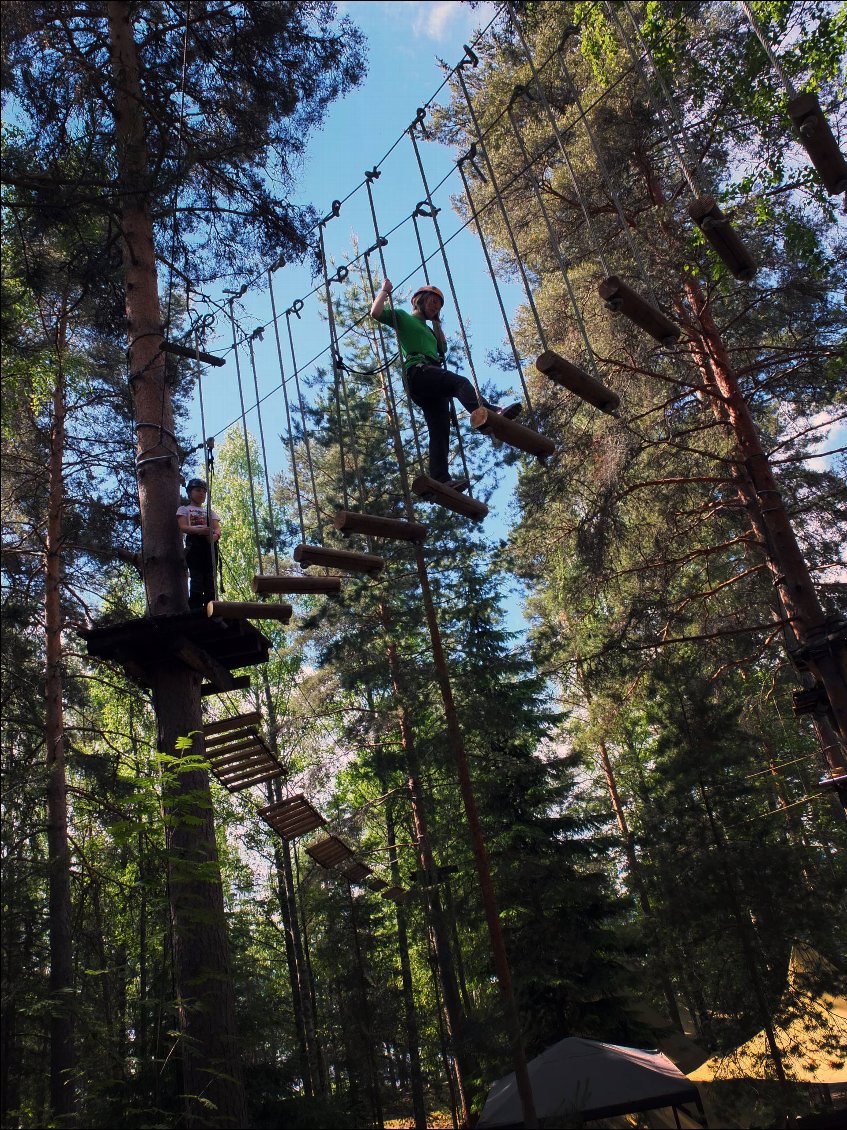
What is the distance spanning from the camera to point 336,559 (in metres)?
5.18

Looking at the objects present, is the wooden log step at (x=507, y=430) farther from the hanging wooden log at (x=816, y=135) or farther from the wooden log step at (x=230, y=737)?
the wooden log step at (x=230, y=737)

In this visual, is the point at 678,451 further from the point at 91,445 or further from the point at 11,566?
the point at 11,566

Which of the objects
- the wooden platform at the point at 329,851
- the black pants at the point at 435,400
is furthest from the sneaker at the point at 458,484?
the wooden platform at the point at 329,851

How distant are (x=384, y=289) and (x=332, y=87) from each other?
3.41 m

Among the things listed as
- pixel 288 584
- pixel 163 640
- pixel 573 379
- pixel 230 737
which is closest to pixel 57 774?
pixel 230 737

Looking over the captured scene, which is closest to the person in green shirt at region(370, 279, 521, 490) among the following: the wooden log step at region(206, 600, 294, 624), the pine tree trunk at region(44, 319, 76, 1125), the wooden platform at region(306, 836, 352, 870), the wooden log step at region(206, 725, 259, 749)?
the wooden log step at region(206, 600, 294, 624)

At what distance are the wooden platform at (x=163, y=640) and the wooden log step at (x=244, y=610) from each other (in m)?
0.22

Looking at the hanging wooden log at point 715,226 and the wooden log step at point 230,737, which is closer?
the hanging wooden log at point 715,226

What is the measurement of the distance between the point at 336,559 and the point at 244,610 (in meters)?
0.60

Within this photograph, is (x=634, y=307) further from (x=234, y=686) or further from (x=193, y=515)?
(x=234, y=686)

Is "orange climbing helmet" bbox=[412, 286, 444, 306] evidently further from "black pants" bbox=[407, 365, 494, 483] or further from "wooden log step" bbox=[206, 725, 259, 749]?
"wooden log step" bbox=[206, 725, 259, 749]

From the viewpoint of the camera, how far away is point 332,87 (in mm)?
7742

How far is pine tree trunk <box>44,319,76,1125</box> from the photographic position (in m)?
7.65

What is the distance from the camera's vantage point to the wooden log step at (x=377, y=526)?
491 cm
